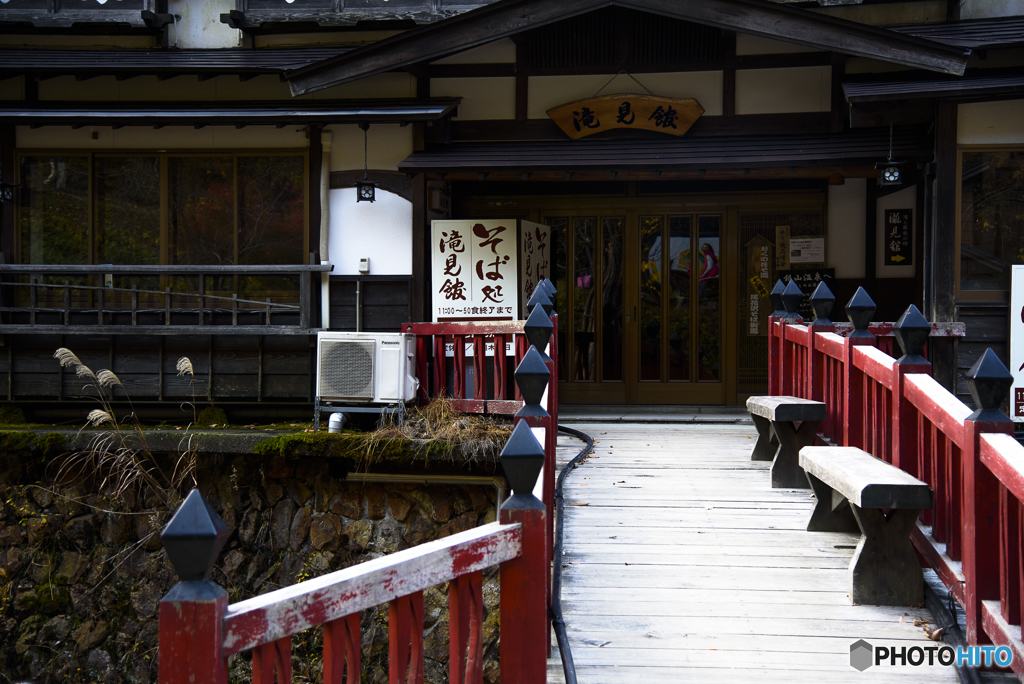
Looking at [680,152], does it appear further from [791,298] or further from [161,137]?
[161,137]

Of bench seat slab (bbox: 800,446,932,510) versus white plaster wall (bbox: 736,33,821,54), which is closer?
bench seat slab (bbox: 800,446,932,510)

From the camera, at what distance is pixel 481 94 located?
31.5ft

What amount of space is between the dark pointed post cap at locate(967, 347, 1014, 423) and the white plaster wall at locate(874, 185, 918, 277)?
7.18 meters

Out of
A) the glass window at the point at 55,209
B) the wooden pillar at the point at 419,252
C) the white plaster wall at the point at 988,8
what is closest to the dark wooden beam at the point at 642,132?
the wooden pillar at the point at 419,252

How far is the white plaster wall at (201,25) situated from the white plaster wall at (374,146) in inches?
109

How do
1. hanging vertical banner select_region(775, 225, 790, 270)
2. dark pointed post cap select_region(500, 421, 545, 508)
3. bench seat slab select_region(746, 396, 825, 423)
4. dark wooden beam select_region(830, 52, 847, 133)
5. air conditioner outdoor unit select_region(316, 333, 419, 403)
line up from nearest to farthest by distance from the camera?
dark pointed post cap select_region(500, 421, 545, 508)
bench seat slab select_region(746, 396, 825, 423)
air conditioner outdoor unit select_region(316, 333, 419, 403)
dark wooden beam select_region(830, 52, 847, 133)
hanging vertical banner select_region(775, 225, 790, 270)

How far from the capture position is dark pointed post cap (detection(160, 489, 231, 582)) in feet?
6.26

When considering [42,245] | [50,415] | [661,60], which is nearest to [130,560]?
[50,415]

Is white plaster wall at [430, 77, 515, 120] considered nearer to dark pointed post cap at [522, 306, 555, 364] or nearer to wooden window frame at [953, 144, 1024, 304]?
wooden window frame at [953, 144, 1024, 304]

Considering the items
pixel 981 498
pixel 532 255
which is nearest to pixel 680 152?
pixel 532 255

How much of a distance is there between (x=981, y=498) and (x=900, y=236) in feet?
24.6

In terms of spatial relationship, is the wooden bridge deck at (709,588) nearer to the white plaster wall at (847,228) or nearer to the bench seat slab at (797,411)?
the bench seat slab at (797,411)

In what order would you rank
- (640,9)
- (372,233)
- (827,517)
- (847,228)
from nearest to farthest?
1. (827,517)
2. (640,9)
3. (372,233)
4. (847,228)

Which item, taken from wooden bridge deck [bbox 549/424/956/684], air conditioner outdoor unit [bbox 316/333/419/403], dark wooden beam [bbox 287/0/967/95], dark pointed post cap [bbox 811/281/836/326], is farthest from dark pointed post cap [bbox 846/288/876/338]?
air conditioner outdoor unit [bbox 316/333/419/403]
